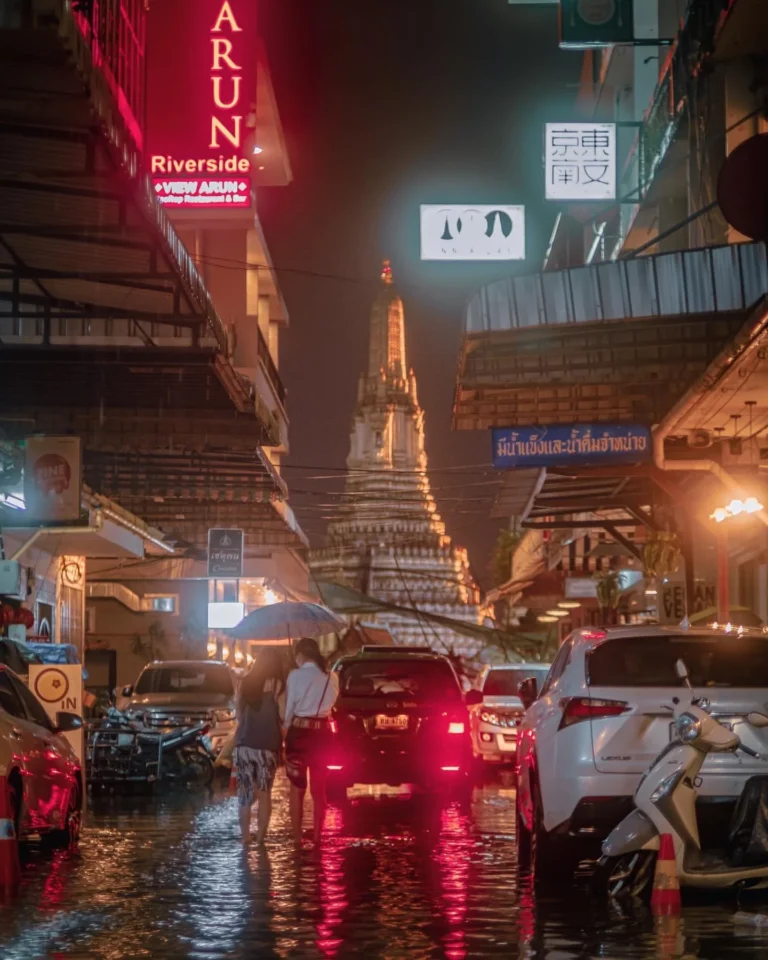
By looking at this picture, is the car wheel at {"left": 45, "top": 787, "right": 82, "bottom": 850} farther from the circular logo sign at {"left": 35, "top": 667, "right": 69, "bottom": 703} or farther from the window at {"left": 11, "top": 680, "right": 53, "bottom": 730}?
the circular logo sign at {"left": 35, "top": 667, "right": 69, "bottom": 703}

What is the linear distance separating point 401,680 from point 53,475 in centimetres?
646

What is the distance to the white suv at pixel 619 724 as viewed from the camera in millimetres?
10398

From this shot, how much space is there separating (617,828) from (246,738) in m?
5.65

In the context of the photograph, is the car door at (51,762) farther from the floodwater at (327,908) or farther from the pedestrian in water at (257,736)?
the pedestrian in water at (257,736)

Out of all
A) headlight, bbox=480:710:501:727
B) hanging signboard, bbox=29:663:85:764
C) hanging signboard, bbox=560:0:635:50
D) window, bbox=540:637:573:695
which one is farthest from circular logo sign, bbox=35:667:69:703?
hanging signboard, bbox=560:0:635:50

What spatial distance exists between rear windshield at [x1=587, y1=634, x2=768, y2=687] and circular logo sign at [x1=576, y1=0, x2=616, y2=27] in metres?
18.9

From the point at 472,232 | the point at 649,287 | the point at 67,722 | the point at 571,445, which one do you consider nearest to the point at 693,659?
the point at 67,722

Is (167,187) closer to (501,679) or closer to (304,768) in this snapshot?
(501,679)


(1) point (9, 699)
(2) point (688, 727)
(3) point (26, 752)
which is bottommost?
→ (3) point (26, 752)

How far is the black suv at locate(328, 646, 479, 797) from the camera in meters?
19.2

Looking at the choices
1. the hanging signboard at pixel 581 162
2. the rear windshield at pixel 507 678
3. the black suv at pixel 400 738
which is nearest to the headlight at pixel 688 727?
the black suv at pixel 400 738

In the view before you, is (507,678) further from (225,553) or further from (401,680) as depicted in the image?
(225,553)

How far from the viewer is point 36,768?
43.2 ft

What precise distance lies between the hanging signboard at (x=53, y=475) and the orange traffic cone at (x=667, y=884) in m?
15.2
